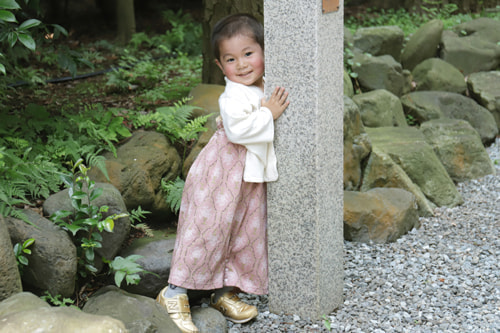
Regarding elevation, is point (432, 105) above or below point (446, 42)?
below

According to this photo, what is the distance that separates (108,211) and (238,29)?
1315 millimetres

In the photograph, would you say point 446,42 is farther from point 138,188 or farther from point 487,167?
point 138,188

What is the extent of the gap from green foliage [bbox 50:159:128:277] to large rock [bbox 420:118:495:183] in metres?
3.89

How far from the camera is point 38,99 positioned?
18.7 ft

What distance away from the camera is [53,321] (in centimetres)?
241

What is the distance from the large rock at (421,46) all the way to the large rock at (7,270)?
6.77 metres

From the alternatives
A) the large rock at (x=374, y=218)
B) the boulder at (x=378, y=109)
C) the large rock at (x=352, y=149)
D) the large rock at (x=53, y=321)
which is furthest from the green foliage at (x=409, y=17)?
the large rock at (x=53, y=321)

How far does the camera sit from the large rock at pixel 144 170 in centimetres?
399

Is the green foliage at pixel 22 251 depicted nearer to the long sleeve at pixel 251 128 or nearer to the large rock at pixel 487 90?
the long sleeve at pixel 251 128

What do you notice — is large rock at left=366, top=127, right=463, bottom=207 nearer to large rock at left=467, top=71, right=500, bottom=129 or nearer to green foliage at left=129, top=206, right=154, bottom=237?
large rock at left=467, top=71, right=500, bottom=129

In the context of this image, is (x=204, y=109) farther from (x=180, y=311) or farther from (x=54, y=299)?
(x=54, y=299)

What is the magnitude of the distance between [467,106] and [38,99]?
5.11m

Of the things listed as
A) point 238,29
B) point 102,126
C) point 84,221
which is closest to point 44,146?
point 102,126

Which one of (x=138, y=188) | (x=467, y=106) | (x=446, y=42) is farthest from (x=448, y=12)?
(x=138, y=188)
